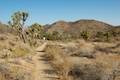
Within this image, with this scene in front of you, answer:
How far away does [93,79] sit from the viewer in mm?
12391

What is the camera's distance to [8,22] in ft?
136

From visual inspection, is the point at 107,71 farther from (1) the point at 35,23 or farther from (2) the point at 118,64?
(1) the point at 35,23

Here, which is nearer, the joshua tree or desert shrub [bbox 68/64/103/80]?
desert shrub [bbox 68/64/103/80]

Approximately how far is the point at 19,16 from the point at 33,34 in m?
10.0

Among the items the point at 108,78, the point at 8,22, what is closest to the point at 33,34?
the point at 8,22

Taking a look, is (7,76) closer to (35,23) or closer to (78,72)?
(78,72)

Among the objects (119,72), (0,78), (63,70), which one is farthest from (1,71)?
(119,72)

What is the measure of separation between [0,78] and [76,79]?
3655mm

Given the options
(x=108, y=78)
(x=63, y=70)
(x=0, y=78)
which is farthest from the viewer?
(x=63, y=70)

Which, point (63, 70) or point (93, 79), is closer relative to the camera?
point (93, 79)

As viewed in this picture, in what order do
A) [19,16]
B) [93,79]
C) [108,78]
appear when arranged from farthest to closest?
1. [19,16]
2. [93,79]
3. [108,78]

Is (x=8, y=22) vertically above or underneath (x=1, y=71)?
above

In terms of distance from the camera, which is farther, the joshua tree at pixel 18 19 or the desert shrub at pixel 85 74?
the joshua tree at pixel 18 19

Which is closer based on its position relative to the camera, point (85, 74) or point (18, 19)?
point (85, 74)
